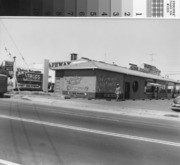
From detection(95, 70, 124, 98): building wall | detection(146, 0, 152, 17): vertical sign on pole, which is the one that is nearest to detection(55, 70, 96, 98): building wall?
detection(95, 70, 124, 98): building wall

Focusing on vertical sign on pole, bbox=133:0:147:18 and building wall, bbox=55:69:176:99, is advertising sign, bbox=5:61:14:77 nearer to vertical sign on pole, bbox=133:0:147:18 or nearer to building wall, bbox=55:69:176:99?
building wall, bbox=55:69:176:99

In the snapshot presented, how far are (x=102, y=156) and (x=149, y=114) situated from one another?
511 inches

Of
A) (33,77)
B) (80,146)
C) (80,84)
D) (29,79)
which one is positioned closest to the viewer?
(80,146)

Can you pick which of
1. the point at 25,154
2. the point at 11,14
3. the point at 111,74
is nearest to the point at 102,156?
the point at 25,154

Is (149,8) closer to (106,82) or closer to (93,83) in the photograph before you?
(93,83)

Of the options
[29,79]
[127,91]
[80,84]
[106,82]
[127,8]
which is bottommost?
[127,91]

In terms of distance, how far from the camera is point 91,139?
8539 mm

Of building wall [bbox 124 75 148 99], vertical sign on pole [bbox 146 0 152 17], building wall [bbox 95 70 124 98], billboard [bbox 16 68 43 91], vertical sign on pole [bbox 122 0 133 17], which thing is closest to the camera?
vertical sign on pole [bbox 122 0 133 17]

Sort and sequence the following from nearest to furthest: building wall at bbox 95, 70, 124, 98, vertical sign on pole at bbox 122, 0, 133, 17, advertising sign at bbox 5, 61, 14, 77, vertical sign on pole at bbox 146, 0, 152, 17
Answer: vertical sign on pole at bbox 122, 0, 133, 17 < vertical sign on pole at bbox 146, 0, 152, 17 < building wall at bbox 95, 70, 124, 98 < advertising sign at bbox 5, 61, 14, 77

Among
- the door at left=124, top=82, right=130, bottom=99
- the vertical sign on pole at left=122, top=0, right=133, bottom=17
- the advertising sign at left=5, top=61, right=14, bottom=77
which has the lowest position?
the door at left=124, top=82, right=130, bottom=99

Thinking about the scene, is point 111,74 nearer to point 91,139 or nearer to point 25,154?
point 91,139

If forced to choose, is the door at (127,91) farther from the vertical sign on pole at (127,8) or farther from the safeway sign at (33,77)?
the vertical sign on pole at (127,8)

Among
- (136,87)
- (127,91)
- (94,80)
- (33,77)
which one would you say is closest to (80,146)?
(94,80)

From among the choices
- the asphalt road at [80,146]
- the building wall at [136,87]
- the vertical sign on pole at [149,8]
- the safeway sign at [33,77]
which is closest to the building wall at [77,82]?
the building wall at [136,87]
